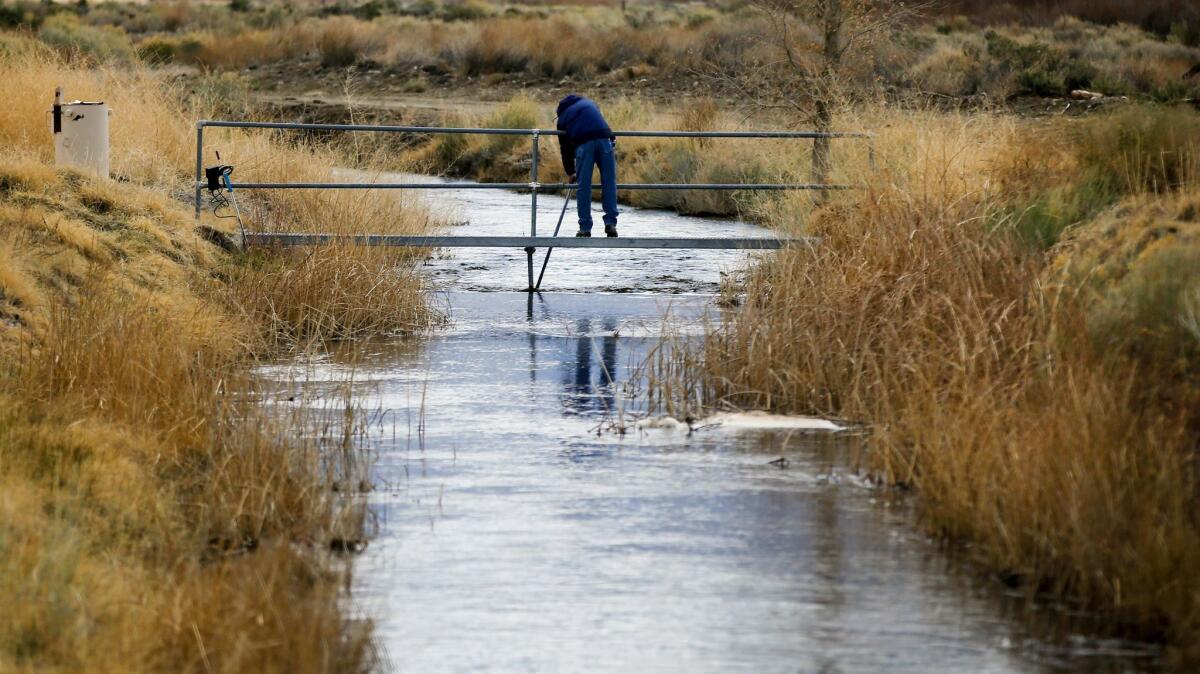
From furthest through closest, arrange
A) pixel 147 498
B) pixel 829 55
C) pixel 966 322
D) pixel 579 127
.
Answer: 1. pixel 829 55
2. pixel 579 127
3. pixel 966 322
4. pixel 147 498

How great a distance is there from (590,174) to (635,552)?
7.58 meters

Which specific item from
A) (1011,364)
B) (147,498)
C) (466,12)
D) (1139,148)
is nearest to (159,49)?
(466,12)

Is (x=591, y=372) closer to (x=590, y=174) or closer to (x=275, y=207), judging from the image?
(x=590, y=174)

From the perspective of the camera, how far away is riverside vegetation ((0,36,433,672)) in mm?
6398

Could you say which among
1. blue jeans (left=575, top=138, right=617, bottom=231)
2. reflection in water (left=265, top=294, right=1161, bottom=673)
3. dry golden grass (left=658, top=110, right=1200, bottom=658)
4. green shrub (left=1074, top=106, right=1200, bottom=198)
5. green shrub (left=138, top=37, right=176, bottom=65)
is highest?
green shrub (left=138, top=37, right=176, bottom=65)

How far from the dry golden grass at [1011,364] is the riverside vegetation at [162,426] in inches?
107

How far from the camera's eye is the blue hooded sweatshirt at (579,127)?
1487cm

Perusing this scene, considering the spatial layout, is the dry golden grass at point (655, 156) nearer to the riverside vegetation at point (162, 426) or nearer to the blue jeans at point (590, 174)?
the blue jeans at point (590, 174)

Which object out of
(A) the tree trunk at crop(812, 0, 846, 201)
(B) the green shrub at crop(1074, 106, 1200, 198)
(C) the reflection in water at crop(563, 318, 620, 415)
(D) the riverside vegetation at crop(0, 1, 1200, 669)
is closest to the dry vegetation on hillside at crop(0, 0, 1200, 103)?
(A) the tree trunk at crop(812, 0, 846, 201)

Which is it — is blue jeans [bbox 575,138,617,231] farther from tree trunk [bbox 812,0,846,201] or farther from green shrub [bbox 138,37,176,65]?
green shrub [bbox 138,37,176,65]

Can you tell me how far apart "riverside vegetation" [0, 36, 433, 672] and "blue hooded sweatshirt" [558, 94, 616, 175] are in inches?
64.4

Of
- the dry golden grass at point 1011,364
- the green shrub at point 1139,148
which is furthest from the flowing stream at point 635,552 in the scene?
the green shrub at point 1139,148

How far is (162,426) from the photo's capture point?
9.62 m

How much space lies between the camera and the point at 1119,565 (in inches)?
280
